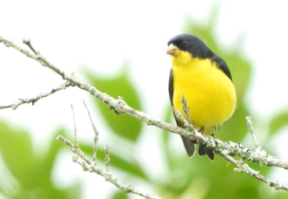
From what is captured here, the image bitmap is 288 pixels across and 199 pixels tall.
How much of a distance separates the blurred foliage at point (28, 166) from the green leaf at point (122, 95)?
519 millimetres

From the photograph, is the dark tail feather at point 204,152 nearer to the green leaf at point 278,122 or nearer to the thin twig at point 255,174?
the green leaf at point 278,122

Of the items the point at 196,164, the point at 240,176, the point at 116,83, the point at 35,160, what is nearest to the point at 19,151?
the point at 35,160

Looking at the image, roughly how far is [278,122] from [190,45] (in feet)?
5.03

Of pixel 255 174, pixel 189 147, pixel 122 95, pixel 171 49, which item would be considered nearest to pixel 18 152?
pixel 122 95

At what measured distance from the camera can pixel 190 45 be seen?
634 centimetres

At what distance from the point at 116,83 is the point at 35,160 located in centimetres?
113

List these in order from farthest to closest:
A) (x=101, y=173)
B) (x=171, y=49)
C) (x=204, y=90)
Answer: (x=171, y=49), (x=204, y=90), (x=101, y=173)

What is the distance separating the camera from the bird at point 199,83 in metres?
6.00

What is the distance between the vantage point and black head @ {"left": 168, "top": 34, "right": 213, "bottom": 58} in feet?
20.6

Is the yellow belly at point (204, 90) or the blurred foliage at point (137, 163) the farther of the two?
the blurred foliage at point (137, 163)

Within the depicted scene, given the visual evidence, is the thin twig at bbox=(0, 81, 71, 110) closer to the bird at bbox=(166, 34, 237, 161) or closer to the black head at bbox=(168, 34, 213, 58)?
the bird at bbox=(166, 34, 237, 161)

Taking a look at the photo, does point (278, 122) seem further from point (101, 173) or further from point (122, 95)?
point (101, 173)

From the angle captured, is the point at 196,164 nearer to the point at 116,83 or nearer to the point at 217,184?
the point at 217,184

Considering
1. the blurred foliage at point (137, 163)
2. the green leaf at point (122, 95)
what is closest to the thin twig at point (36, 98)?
the blurred foliage at point (137, 163)
